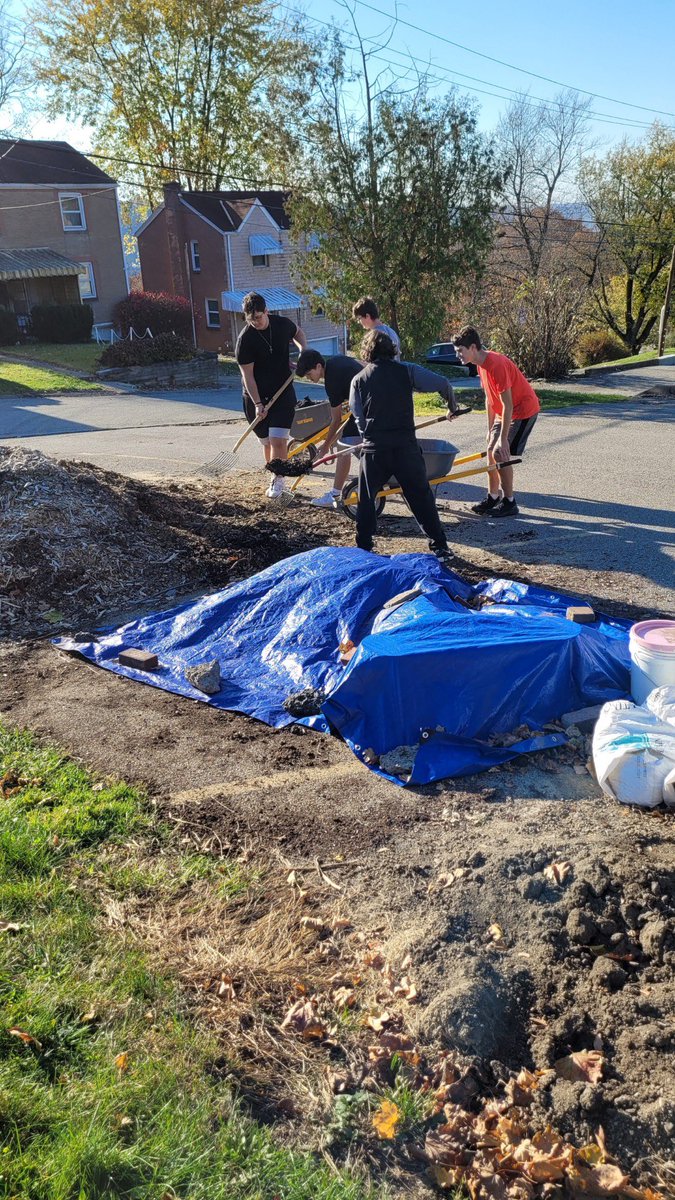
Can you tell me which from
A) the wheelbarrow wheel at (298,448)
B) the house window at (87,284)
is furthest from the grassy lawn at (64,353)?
the wheelbarrow wheel at (298,448)

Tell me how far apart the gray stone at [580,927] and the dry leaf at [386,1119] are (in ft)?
2.89

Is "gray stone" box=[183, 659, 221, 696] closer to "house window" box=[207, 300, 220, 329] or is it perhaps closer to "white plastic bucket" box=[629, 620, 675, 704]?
"white plastic bucket" box=[629, 620, 675, 704]

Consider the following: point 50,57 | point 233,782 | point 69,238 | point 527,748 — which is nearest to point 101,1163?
point 233,782

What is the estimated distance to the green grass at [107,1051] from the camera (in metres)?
2.26

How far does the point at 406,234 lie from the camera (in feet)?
61.3

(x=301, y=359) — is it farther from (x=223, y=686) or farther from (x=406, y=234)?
(x=406, y=234)

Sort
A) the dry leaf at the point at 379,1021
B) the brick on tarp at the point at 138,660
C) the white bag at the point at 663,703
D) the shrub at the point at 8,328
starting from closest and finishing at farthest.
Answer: the dry leaf at the point at 379,1021 → the white bag at the point at 663,703 → the brick on tarp at the point at 138,660 → the shrub at the point at 8,328

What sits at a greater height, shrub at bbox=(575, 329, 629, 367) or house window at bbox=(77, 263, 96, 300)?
house window at bbox=(77, 263, 96, 300)

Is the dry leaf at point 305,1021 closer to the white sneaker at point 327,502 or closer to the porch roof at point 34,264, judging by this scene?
the white sneaker at point 327,502

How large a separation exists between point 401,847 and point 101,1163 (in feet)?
5.50

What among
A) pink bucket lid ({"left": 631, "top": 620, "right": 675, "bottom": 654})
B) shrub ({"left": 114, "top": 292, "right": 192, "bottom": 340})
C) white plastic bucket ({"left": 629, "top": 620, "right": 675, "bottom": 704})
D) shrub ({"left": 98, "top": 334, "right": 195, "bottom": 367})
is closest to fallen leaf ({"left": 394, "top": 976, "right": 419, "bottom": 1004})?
white plastic bucket ({"left": 629, "top": 620, "right": 675, "bottom": 704})

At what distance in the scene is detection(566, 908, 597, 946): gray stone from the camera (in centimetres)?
297

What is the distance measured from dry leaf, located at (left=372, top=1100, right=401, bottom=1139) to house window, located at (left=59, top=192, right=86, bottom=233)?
42.8 metres

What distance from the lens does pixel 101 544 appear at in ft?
24.1
